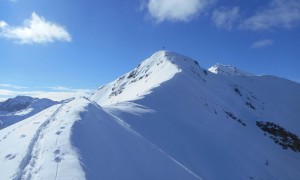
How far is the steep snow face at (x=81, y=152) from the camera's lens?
37.9 ft

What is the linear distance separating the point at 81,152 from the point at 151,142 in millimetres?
6284

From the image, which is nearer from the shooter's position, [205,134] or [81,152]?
[81,152]

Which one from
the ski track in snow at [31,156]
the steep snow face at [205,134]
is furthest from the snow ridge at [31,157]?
the steep snow face at [205,134]

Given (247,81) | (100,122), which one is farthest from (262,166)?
(247,81)

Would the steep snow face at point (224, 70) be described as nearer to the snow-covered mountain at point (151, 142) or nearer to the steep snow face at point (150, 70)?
the steep snow face at point (150, 70)

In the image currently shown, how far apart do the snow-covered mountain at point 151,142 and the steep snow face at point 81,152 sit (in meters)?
0.03

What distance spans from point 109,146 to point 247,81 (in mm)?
65441

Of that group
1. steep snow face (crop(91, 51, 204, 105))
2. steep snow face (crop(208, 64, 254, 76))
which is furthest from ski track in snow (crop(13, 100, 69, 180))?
steep snow face (crop(208, 64, 254, 76))

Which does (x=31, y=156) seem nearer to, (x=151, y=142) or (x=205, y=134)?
(x=151, y=142)

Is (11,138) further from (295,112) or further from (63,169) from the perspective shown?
(295,112)

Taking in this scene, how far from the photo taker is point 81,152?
1292 cm

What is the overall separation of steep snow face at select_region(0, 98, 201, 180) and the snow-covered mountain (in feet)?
0.11

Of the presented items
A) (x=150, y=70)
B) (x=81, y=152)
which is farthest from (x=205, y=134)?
(x=150, y=70)

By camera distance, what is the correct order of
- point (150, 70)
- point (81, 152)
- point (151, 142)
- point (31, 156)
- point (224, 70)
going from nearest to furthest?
1. point (31, 156)
2. point (81, 152)
3. point (151, 142)
4. point (150, 70)
5. point (224, 70)
